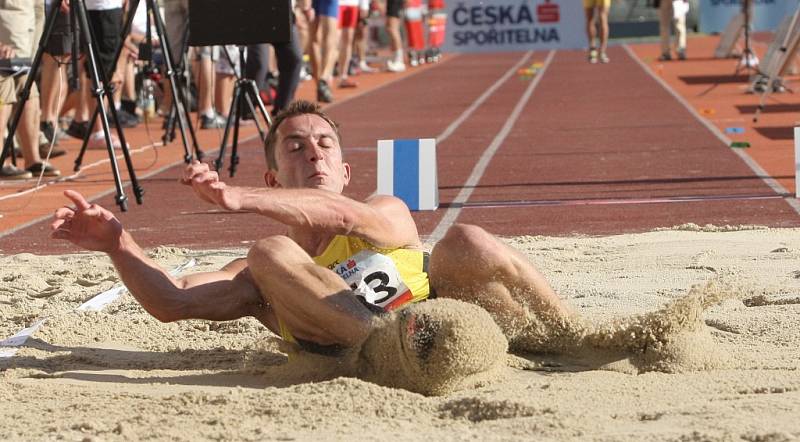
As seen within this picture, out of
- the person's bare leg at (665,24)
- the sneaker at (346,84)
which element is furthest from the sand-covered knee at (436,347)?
the person's bare leg at (665,24)

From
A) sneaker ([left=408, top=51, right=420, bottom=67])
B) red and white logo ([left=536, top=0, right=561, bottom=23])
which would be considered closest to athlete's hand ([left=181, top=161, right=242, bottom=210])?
sneaker ([left=408, top=51, right=420, bottom=67])

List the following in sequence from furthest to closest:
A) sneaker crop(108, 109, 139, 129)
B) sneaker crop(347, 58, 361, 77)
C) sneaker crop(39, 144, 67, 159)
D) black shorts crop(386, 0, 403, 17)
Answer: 1. sneaker crop(347, 58, 361, 77)
2. black shorts crop(386, 0, 403, 17)
3. sneaker crop(108, 109, 139, 129)
4. sneaker crop(39, 144, 67, 159)

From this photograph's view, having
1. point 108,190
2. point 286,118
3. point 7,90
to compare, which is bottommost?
point 108,190

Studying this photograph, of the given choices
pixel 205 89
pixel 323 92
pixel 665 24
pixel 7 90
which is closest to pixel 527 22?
pixel 665 24

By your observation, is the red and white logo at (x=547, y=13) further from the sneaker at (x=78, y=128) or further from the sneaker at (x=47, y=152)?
the sneaker at (x=47, y=152)

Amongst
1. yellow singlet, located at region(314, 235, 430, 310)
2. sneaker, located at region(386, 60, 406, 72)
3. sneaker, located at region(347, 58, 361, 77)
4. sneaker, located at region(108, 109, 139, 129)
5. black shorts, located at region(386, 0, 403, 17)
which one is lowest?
sneaker, located at region(386, 60, 406, 72)

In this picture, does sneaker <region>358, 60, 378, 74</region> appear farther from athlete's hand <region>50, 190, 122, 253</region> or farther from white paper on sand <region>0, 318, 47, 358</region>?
athlete's hand <region>50, 190, 122, 253</region>

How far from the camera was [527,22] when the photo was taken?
104ft

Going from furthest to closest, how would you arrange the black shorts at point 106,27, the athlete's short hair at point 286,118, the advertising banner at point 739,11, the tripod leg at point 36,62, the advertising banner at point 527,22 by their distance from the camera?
the advertising banner at point 527,22 → the advertising banner at point 739,11 → the black shorts at point 106,27 → the tripod leg at point 36,62 → the athlete's short hair at point 286,118

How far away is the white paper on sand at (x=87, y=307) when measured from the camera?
5.08 meters

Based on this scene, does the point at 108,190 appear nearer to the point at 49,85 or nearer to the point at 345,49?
the point at 49,85

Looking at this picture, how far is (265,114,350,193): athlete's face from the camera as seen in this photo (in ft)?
14.9

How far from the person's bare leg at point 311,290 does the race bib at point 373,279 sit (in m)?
0.14

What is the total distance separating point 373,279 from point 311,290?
271 mm
